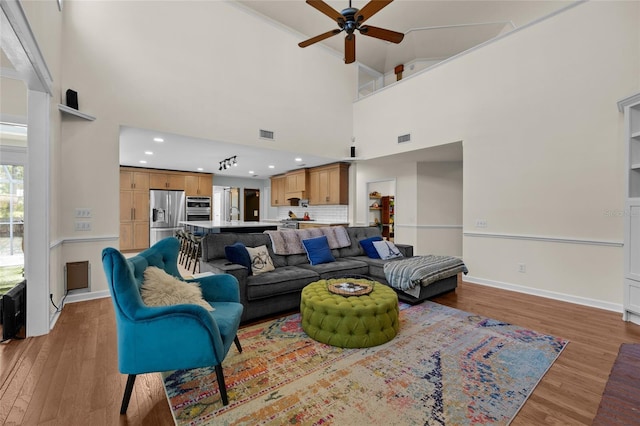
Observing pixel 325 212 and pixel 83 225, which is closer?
pixel 83 225

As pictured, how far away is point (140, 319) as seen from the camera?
1.57 meters

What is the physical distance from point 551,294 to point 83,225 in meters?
6.55

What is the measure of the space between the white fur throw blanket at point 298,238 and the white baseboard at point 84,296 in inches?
96.4

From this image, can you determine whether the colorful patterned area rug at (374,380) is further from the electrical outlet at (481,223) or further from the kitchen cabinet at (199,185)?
the kitchen cabinet at (199,185)

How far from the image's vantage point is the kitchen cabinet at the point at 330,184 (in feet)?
23.4

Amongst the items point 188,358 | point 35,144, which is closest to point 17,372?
point 188,358

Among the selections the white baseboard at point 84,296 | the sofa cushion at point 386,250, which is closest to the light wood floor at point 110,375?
the white baseboard at point 84,296

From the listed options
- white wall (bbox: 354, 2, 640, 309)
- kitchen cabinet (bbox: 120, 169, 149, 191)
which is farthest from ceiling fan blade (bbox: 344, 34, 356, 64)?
kitchen cabinet (bbox: 120, 169, 149, 191)

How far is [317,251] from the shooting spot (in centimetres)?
402

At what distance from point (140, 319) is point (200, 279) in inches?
30.2

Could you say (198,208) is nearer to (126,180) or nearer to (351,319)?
(126,180)

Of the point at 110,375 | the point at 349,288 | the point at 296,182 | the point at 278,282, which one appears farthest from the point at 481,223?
the point at 296,182

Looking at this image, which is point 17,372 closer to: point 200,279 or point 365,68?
point 200,279

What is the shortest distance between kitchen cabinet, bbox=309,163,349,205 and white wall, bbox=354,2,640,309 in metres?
2.56
